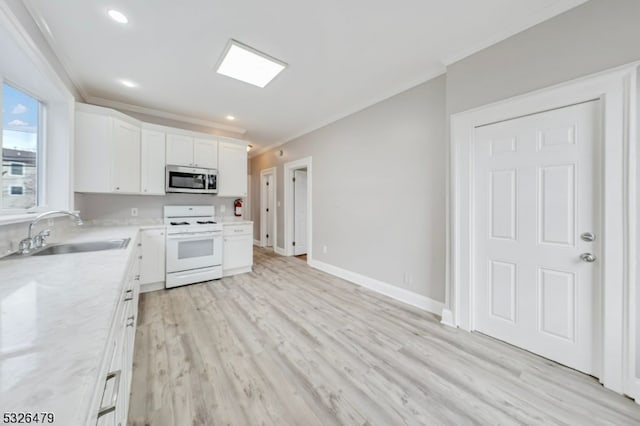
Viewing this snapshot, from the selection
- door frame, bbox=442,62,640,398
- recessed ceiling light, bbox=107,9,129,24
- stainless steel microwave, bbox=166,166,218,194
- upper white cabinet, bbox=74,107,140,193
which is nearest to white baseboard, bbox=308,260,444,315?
door frame, bbox=442,62,640,398

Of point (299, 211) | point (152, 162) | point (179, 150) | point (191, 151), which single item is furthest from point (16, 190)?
point (299, 211)

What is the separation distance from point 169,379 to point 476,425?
195cm

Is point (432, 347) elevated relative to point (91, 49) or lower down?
lower down

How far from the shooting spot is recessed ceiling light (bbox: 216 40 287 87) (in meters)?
2.29

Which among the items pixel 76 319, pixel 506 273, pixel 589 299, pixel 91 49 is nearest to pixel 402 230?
pixel 506 273

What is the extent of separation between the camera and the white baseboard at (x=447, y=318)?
235cm

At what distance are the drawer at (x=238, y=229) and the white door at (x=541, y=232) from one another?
129 inches

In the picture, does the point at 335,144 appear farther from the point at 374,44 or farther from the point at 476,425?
the point at 476,425

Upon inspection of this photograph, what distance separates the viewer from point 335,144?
4.03 meters

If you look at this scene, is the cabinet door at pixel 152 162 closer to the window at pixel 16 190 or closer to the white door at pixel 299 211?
the window at pixel 16 190

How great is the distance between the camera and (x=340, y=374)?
1733mm

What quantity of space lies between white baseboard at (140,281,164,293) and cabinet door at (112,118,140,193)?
1.31 meters

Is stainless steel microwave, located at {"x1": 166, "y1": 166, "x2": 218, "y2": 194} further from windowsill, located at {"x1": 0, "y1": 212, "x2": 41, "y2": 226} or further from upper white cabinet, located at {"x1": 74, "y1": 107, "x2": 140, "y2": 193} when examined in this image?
windowsill, located at {"x1": 0, "y1": 212, "x2": 41, "y2": 226}

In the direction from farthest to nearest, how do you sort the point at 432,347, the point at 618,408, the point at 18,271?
the point at 432,347 → the point at 618,408 → the point at 18,271
